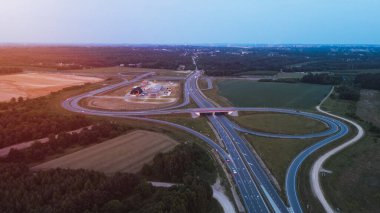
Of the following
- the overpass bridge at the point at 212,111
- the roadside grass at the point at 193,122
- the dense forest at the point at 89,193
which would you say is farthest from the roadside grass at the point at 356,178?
the overpass bridge at the point at 212,111

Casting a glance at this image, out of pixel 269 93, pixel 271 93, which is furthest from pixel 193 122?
pixel 271 93

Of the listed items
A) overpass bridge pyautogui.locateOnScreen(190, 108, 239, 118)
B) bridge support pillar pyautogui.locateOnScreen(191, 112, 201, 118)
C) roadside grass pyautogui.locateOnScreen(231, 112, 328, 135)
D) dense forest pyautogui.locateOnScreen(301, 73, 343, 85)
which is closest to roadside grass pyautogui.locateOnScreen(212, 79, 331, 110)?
dense forest pyautogui.locateOnScreen(301, 73, 343, 85)

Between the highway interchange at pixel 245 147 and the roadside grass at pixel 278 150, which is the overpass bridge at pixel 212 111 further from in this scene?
the roadside grass at pixel 278 150

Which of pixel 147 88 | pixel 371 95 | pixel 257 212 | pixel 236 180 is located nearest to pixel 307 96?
→ pixel 371 95

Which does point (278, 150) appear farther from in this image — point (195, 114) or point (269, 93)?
point (269, 93)

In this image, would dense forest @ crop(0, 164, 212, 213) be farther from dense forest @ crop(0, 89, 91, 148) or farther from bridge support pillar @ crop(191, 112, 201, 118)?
bridge support pillar @ crop(191, 112, 201, 118)
